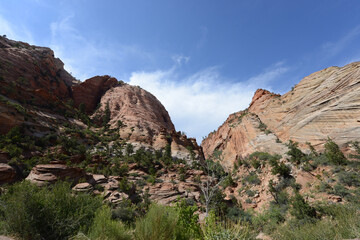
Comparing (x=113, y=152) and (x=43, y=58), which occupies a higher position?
(x=43, y=58)

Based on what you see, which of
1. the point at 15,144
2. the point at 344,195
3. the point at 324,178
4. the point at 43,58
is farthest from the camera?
the point at 43,58

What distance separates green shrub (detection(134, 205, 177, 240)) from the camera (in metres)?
4.56

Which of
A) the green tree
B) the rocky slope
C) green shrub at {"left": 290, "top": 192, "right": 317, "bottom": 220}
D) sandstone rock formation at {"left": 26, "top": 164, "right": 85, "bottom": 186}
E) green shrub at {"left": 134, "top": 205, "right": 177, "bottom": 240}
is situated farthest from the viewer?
the rocky slope

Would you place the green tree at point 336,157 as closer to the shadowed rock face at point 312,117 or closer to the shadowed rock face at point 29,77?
the shadowed rock face at point 312,117

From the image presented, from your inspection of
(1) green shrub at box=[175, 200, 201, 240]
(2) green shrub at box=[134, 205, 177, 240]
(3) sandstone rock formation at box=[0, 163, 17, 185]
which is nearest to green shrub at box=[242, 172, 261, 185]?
(1) green shrub at box=[175, 200, 201, 240]

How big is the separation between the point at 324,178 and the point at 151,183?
19.8m

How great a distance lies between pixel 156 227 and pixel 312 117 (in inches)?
1189

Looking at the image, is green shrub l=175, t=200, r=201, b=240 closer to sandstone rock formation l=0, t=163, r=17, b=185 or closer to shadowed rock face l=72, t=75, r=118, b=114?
sandstone rock formation l=0, t=163, r=17, b=185

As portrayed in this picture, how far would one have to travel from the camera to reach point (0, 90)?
2767cm

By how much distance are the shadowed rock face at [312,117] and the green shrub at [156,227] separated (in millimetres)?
24792

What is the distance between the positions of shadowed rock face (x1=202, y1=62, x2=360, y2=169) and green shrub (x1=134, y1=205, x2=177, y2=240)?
24.8 meters

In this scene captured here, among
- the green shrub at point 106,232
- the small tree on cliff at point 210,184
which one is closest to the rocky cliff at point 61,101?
the small tree on cliff at point 210,184

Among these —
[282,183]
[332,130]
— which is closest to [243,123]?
[332,130]

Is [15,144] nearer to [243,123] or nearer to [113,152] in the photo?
[113,152]
